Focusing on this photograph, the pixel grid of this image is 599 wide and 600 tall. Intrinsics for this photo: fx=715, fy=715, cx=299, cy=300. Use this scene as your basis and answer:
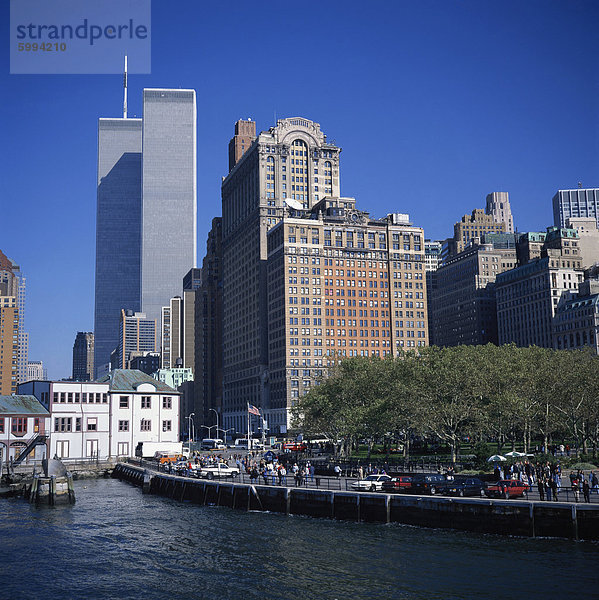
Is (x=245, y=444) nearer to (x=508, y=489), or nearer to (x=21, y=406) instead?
(x=21, y=406)

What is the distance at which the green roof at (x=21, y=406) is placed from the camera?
109 m

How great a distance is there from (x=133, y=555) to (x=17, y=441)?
65.4 meters

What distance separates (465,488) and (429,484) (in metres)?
3.31

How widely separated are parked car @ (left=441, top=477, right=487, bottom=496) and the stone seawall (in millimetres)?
3663

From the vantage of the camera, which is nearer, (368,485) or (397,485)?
(397,485)

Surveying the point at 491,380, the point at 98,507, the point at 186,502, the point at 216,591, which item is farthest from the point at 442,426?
the point at 216,591

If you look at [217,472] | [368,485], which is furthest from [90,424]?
[368,485]

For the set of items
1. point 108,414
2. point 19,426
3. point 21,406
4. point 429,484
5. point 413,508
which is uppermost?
point 21,406

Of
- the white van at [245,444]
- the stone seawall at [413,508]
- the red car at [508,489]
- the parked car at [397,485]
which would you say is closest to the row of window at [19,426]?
the stone seawall at [413,508]

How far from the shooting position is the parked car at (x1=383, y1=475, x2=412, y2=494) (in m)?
65.8

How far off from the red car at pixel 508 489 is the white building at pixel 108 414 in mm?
73865

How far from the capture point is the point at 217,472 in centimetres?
8738

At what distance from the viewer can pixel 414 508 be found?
2322 inches

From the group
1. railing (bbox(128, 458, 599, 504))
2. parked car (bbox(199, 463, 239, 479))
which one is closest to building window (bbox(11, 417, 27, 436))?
railing (bbox(128, 458, 599, 504))
